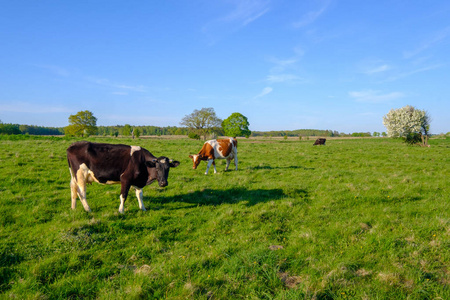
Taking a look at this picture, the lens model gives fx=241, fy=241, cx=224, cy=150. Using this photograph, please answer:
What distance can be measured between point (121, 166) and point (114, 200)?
62.7 inches

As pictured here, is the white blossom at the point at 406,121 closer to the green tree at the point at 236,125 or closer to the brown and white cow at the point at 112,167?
the green tree at the point at 236,125

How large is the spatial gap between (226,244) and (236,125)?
75866 millimetres

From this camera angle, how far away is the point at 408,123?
44.8 m

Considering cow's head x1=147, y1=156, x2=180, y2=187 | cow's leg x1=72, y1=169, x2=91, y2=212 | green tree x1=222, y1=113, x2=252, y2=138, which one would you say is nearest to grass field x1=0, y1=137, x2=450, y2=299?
cow's leg x1=72, y1=169, x2=91, y2=212

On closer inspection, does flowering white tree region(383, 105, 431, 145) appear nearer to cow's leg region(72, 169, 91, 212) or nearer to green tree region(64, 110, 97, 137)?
cow's leg region(72, 169, 91, 212)

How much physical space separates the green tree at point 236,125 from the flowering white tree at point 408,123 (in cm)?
4086

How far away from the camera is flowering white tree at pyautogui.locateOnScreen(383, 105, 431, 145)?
144 feet

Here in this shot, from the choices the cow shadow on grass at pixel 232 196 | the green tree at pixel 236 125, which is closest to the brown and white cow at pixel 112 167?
the cow shadow on grass at pixel 232 196

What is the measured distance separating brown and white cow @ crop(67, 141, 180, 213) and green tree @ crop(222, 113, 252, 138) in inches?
2796

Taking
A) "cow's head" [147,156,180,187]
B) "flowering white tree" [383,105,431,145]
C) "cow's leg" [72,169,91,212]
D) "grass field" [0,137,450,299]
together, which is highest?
"flowering white tree" [383,105,431,145]

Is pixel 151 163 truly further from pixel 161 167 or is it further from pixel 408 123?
pixel 408 123

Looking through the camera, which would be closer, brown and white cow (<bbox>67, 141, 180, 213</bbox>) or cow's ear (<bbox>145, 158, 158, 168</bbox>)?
brown and white cow (<bbox>67, 141, 180, 213</bbox>)

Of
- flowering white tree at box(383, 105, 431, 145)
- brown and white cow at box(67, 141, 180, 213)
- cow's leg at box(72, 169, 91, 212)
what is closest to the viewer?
cow's leg at box(72, 169, 91, 212)

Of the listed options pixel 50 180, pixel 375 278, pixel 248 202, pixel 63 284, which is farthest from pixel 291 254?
pixel 50 180
